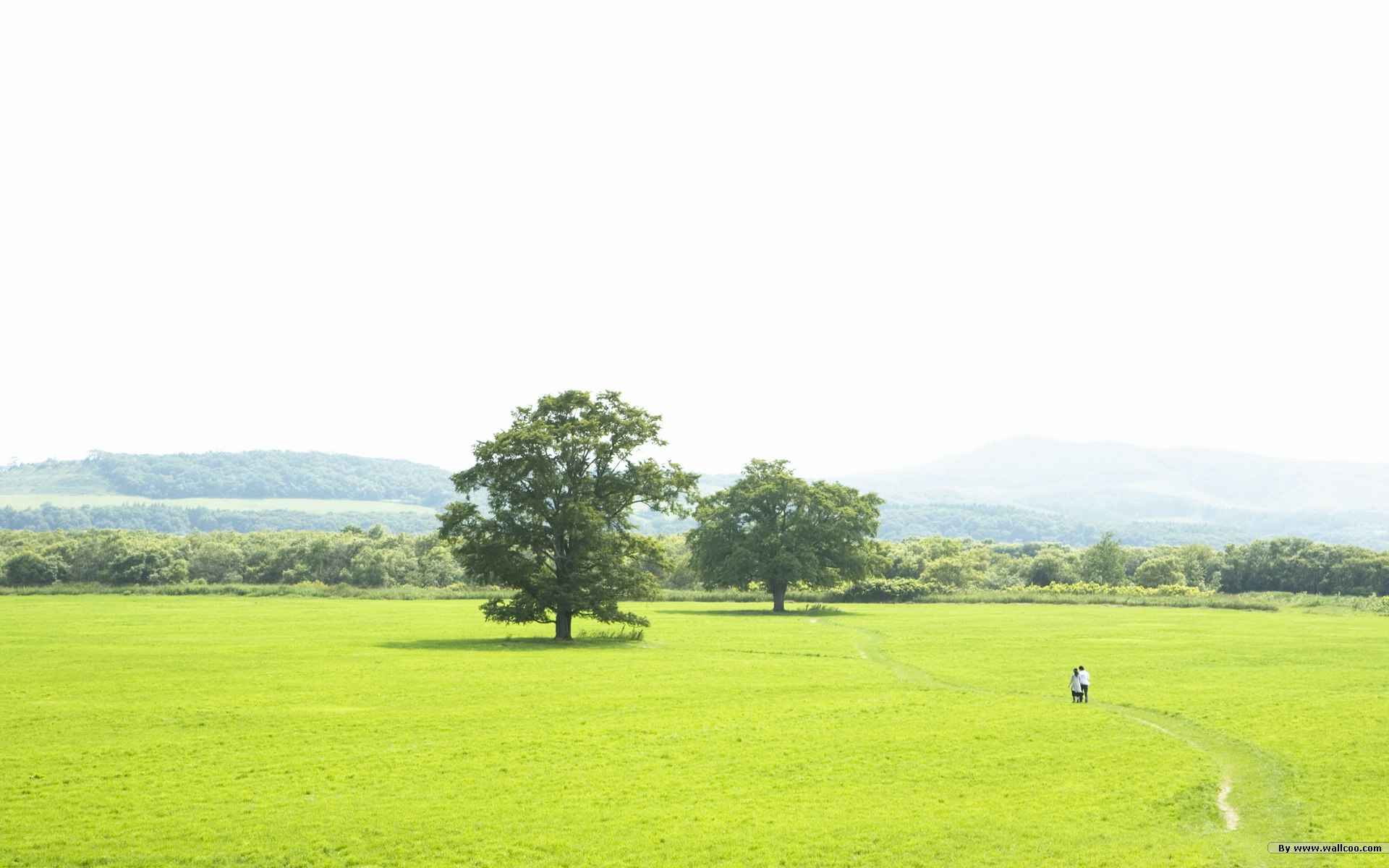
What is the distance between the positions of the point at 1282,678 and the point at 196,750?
40.3 metres

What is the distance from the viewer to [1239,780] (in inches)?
1011

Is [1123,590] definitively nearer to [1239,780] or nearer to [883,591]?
[883,591]

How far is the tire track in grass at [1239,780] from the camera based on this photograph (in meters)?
21.2

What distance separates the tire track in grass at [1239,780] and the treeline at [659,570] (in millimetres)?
77086

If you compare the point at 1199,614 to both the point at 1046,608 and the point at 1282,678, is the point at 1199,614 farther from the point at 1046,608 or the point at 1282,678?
the point at 1282,678

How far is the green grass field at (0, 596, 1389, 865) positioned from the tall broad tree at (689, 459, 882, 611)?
39940 mm

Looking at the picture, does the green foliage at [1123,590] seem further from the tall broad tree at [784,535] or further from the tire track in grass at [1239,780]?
the tire track in grass at [1239,780]

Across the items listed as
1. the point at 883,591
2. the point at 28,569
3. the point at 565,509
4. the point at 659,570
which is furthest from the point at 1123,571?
the point at 28,569

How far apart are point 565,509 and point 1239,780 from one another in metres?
40.4

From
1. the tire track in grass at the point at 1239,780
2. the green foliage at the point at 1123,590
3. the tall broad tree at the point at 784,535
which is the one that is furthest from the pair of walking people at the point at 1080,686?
the green foliage at the point at 1123,590

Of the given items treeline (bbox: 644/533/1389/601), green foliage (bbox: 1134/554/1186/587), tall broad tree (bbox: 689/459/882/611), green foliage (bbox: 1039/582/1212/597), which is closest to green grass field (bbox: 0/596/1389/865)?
tall broad tree (bbox: 689/459/882/611)

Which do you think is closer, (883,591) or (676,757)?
(676,757)

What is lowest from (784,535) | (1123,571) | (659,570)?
(1123,571)

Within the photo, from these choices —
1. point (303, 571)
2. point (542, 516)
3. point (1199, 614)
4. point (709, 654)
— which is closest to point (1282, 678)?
point (709, 654)
